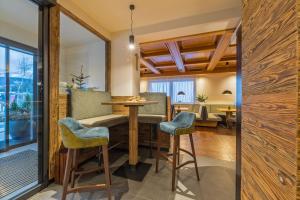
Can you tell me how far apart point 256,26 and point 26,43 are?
2624mm

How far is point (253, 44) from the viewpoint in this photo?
0.79 m

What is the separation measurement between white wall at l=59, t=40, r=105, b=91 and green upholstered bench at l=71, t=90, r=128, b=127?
0.54m

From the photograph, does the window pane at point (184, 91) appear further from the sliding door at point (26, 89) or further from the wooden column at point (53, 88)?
the sliding door at point (26, 89)

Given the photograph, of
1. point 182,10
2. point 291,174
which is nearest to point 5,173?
point 291,174

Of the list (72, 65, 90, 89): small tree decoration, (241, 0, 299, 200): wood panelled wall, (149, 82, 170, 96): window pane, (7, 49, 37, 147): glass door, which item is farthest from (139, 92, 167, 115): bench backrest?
(149, 82, 170, 96): window pane

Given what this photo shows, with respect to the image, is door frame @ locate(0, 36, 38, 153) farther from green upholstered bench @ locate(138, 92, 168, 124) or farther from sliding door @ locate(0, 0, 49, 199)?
green upholstered bench @ locate(138, 92, 168, 124)

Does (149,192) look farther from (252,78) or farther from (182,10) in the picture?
(182,10)

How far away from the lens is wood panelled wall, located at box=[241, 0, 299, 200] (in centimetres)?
47

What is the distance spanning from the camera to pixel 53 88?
1.88 m

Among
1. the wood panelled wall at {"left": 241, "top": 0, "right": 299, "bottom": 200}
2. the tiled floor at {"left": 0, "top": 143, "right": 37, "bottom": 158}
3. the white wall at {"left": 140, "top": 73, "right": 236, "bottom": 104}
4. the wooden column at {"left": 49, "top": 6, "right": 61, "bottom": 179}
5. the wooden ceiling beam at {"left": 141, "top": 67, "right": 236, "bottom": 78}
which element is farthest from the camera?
the white wall at {"left": 140, "top": 73, "right": 236, "bottom": 104}

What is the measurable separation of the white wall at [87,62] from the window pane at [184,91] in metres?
4.88

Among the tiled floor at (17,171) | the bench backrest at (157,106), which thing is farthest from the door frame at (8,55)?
the bench backrest at (157,106)

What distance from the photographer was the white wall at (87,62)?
10.9 feet

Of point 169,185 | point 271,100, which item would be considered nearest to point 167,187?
point 169,185
